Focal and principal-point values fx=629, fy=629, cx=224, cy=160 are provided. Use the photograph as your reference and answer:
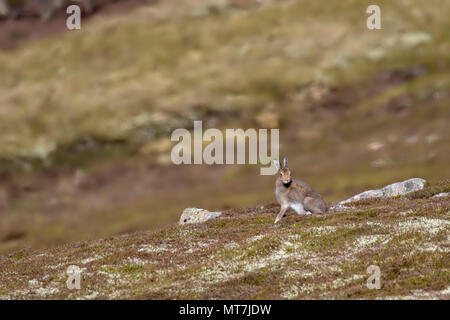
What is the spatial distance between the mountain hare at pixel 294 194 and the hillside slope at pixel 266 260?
866 millimetres

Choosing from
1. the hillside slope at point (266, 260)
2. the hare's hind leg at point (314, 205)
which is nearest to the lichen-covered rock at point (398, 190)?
the hillside slope at point (266, 260)

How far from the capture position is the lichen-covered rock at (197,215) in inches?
2049

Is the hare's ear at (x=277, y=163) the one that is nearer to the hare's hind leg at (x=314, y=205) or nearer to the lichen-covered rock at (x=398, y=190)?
the hare's hind leg at (x=314, y=205)

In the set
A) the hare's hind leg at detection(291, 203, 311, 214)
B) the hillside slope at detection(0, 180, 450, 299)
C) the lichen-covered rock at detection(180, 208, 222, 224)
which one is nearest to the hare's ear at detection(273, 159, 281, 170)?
the hare's hind leg at detection(291, 203, 311, 214)

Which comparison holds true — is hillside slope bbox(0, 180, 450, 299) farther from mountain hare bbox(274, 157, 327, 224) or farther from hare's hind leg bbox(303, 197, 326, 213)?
mountain hare bbox(274, 157, 327, 224)

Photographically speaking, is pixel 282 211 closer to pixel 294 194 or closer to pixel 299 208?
pixel 299 208

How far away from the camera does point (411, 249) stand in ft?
105

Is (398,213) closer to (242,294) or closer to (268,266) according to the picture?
(268,266)

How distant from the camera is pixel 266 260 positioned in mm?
33219

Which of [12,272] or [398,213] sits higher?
[398,213]

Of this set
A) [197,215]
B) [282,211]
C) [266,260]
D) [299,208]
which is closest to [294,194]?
[299,208]

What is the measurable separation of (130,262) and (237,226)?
1056 centimetres
